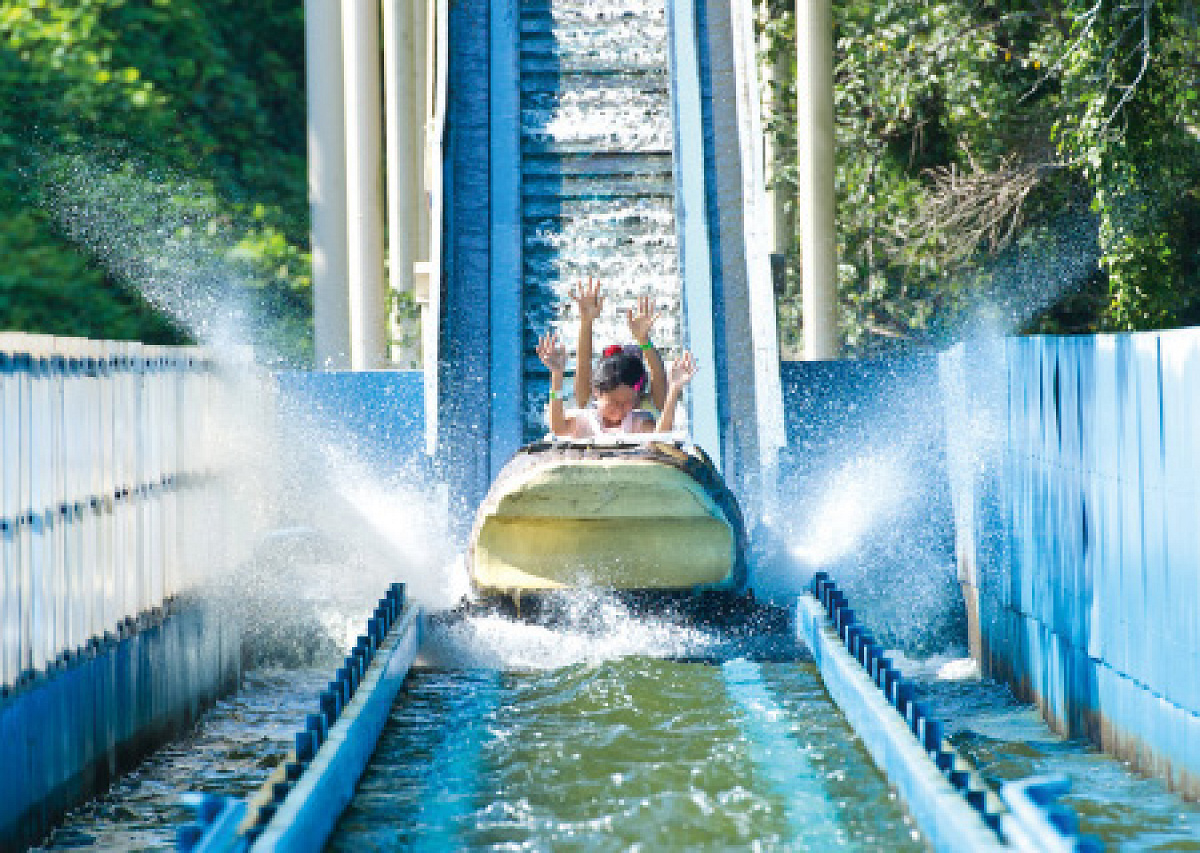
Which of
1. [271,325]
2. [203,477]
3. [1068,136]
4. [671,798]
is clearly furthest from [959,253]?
[271,325]

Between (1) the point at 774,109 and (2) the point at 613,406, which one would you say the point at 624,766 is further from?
(1) the point at 774,109

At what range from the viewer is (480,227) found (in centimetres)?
1106

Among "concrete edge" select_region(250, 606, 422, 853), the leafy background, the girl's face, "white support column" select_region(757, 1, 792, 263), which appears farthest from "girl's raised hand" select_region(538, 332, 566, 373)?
"white support column" select_region(757, 1, 792, 263)

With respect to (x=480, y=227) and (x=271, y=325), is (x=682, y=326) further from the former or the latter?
(x=271, y=325)

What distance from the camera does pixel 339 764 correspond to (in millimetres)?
5203

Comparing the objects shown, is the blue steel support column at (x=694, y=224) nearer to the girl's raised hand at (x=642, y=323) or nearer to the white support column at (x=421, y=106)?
the girl's raised hand at (x=642, y=323)

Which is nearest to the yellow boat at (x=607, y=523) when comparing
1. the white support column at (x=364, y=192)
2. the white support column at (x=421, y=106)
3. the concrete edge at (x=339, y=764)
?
the concrete edge at (x=339, y=764)

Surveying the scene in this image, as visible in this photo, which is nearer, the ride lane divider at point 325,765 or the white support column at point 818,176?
the ride lane divider at point 325,765

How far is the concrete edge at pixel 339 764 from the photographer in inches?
176

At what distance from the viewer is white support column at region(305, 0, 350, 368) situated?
1263 cm

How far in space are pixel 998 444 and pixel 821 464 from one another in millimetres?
2038

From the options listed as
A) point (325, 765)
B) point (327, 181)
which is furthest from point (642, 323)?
point (327, 181)

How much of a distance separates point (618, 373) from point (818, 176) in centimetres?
468

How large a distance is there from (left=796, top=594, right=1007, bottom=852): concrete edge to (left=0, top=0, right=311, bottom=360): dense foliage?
15.6 meters
